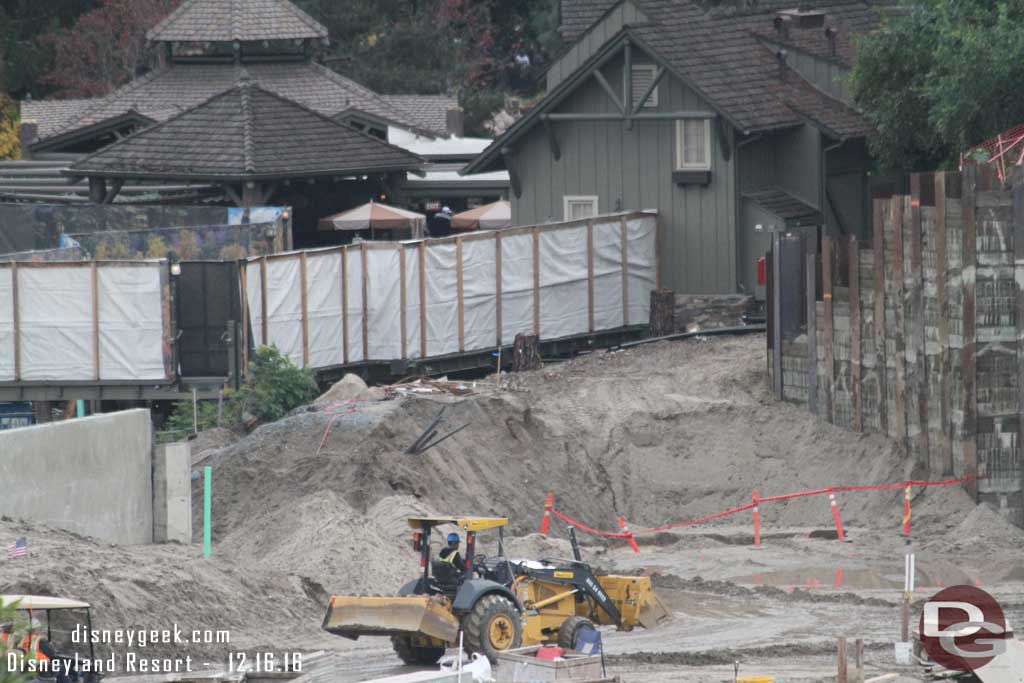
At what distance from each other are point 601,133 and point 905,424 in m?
12.3

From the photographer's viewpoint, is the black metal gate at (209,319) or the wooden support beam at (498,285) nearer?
the black metal gate at (209,319)

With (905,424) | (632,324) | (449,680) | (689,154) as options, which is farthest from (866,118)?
(449,680)

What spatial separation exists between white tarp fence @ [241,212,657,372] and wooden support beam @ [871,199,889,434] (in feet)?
28.0

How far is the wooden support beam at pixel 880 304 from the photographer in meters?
28.4

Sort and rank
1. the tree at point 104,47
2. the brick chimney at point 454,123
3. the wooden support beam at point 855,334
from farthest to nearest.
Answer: the tree at point 104,47, the brick chimney at point 454,123, the wooden support beam at point 855,334

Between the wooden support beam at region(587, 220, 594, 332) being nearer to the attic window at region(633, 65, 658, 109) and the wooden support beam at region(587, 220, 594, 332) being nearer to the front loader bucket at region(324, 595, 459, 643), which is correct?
the attic window at region(633, 65, 658, 109)

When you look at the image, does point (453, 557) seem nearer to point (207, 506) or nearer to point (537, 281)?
point (207, 506)

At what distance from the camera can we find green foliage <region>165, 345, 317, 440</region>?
30406 mm

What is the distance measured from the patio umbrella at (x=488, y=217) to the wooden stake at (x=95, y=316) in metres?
12.2

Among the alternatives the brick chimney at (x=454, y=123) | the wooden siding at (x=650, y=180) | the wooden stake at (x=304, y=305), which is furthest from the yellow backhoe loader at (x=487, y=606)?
the brick chimney at (x=454, y=123)

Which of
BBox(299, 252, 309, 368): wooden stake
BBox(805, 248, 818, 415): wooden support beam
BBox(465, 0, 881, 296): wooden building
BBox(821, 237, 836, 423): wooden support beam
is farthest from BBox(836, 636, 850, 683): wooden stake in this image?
BBox(465, 0, 881, 296): wooden building

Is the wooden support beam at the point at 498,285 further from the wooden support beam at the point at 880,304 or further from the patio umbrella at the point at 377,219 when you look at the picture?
the wooden support beam at the point at 880,304

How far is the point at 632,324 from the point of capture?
37.8 meters

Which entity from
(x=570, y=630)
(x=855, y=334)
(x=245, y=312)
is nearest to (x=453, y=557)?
(x=570, y=630)
